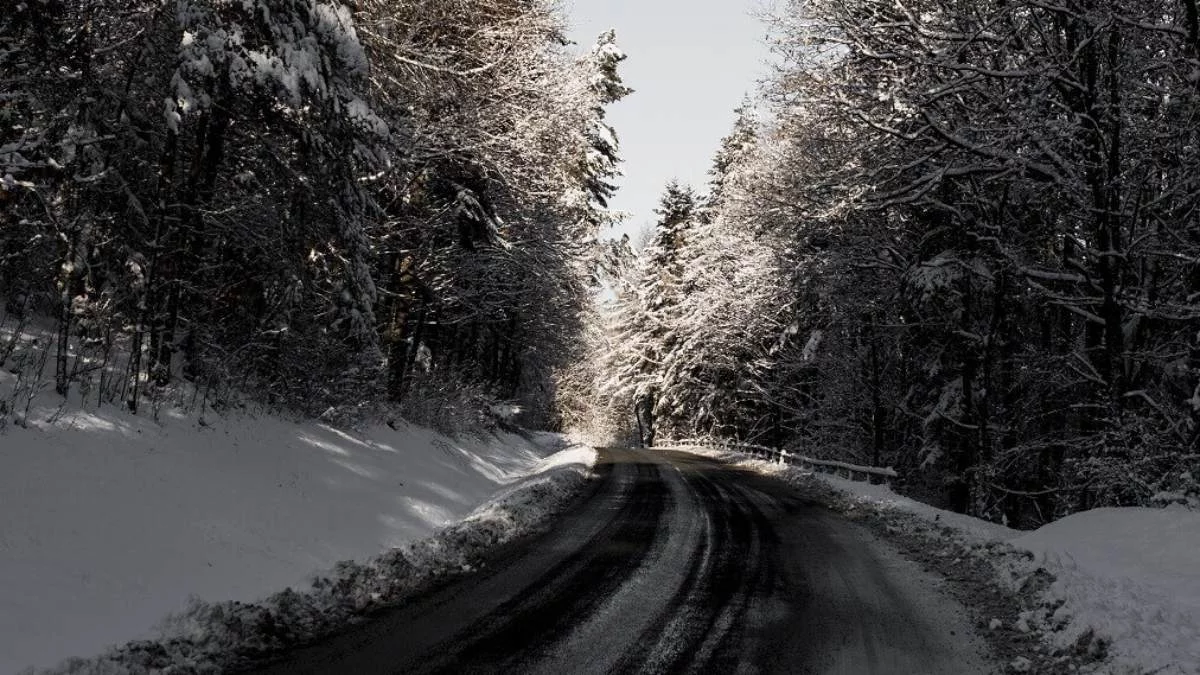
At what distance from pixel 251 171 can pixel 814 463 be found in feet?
58.9

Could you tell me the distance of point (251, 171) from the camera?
12.9 meters

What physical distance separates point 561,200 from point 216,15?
684 inches

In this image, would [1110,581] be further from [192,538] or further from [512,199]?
[512,199]

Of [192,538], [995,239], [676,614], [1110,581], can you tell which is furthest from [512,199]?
[1110,581]

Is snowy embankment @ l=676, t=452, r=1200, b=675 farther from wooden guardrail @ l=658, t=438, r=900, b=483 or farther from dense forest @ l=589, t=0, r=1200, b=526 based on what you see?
wooden guardrail @ l=658, t=438, r=900, b=483

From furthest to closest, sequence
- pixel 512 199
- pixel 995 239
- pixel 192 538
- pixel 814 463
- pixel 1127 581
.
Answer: pixel 814 463, pixel 512 199, pixel 995 239, pixel 1127 581, pixel 192 538

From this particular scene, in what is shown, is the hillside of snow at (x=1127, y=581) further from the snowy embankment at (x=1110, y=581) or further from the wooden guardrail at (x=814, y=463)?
the wooden guardrail at (x=814, y=463)

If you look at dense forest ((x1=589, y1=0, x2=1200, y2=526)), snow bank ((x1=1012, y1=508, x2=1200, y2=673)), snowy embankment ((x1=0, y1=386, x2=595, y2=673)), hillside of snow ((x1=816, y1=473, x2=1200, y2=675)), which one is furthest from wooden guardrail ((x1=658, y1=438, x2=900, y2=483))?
snowy embankment ((x1=0, y1=386, x2=595, y2=673))

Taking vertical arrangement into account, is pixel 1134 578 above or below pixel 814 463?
above

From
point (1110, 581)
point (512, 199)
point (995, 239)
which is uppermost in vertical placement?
point (512, 199)

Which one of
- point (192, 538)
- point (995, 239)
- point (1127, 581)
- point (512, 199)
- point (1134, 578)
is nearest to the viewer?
point (192, 538)

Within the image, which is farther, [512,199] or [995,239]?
[512,199]

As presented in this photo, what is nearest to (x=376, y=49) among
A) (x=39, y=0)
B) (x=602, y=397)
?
(x=39, y=0)

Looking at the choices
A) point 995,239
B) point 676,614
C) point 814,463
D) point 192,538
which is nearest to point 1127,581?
point 676,614
